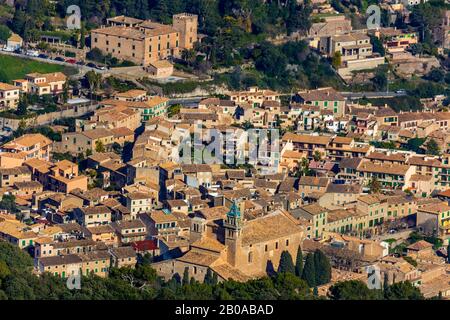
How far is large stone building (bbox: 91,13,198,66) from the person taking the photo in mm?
71875

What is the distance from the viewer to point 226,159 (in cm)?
6369

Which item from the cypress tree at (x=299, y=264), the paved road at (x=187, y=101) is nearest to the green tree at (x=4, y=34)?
the paved road at (x=187, y=101)

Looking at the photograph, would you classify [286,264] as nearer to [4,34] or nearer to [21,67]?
[21,67]

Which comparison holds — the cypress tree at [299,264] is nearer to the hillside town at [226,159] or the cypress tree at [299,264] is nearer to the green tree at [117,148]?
the hillside town at [226,159]

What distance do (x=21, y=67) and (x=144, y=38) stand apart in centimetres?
424

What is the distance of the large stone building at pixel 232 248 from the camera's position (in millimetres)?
53438

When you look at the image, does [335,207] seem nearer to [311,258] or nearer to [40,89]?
[311,258]

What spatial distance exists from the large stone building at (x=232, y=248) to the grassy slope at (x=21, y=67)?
16.8 m

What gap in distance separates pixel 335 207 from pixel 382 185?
3.07m

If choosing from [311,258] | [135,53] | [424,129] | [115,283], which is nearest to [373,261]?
[311,258]

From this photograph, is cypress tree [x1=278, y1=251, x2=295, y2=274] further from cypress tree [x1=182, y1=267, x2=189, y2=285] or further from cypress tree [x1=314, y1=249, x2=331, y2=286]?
cypress tree [x1=182, y1=267, x2=189, y2=285]

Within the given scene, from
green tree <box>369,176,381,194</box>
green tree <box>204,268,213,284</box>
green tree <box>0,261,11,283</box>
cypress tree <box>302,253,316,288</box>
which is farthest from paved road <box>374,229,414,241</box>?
green tree <box>0,261,11,283</box>

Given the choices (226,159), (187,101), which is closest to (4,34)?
(187,101)

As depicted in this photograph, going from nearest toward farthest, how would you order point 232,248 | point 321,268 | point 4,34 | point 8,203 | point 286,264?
1. point 232,248
2. point 321,268
3. point 286,264
4. point 8,203
5. point 4,34
